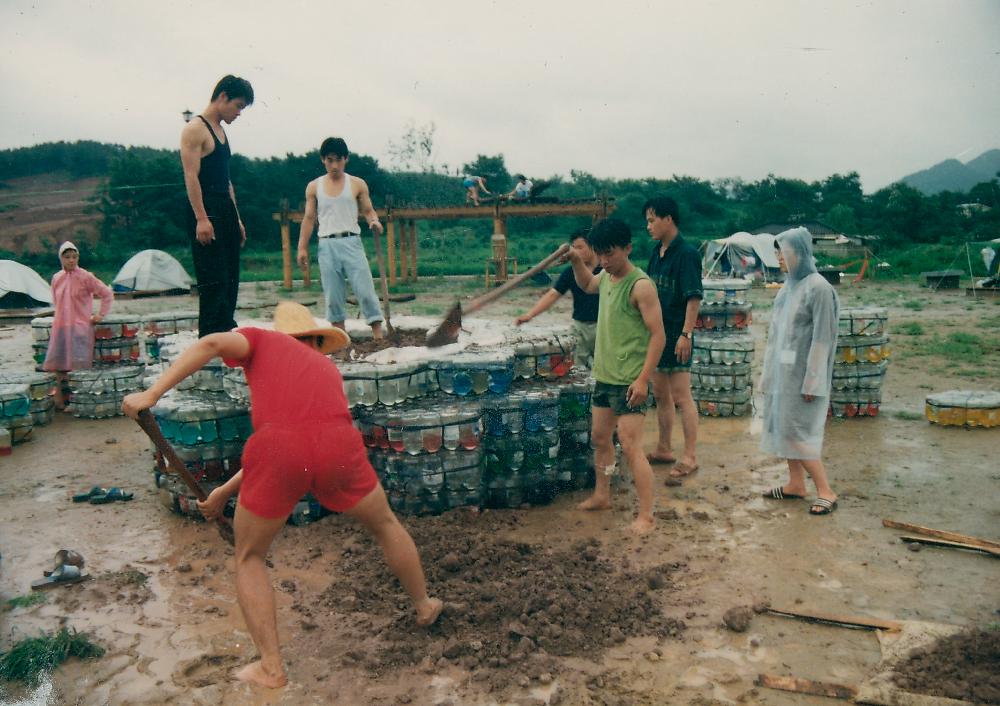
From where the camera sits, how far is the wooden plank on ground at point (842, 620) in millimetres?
3232

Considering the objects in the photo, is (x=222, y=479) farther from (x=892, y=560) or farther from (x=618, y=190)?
(x=618, y=190)

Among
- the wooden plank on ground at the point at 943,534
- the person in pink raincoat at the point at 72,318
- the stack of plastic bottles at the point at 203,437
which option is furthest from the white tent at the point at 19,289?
the wooden plank on ground at the point at 943,534

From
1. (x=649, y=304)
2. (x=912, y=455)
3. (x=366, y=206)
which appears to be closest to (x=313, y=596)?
(x=649, y=304)

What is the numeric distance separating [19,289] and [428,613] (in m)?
19.5

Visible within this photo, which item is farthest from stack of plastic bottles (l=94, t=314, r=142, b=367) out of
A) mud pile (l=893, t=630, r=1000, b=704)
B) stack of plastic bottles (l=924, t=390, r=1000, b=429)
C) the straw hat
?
stack of plastic bottles (l=924, t=390, r=1000, b=429)

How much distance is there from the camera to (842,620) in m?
3.31

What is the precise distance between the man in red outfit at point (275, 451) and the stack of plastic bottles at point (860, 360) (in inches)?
206

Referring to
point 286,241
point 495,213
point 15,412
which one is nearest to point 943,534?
point 15,412

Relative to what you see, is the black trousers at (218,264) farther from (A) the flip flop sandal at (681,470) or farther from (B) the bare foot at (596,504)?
(A) the flip flop sandal at (681,470)

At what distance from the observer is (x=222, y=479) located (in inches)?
190

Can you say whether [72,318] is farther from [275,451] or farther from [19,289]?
[19,289]

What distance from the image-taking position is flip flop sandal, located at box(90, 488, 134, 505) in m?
5.23

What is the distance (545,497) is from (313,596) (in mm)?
1788

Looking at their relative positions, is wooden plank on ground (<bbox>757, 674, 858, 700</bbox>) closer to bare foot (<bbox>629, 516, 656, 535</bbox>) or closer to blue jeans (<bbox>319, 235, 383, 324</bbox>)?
bare foot (<bbox>629, 516, 656, 535</bbox>)
